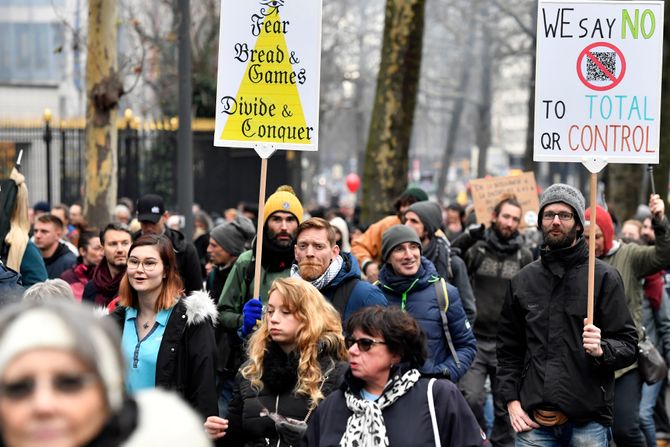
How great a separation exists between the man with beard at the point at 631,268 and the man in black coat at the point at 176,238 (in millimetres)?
2711

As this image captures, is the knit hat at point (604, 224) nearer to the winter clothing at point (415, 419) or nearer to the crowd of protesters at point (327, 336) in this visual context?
the crowd of protesters at point (327, 336)

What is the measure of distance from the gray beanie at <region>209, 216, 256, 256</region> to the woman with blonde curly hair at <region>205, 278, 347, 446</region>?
3660 millimetres

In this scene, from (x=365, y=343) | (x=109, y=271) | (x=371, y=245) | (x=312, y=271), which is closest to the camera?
(x=365, y=343)

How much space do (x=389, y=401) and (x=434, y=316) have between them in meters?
2.79

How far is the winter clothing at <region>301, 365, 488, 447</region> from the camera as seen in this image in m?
5.05

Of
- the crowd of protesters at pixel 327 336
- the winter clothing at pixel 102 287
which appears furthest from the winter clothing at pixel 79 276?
the winter clothing at pixel 102 287

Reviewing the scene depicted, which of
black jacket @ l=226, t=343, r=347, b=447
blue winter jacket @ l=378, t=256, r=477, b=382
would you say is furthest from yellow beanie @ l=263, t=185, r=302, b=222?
black jacket @ l=226, t=343, r=347, b=447

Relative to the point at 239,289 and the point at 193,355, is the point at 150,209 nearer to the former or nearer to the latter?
the point at 239,289

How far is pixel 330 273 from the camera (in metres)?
7.22

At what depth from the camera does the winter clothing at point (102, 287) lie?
8.32 m

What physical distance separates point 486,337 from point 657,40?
333cm

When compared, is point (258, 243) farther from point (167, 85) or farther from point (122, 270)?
point (167, 85)

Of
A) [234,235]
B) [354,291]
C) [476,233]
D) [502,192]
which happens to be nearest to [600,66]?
[354,291]

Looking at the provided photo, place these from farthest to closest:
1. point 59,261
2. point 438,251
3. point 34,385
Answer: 1. point 59,261
2. point 438,251
3. point 34,385
